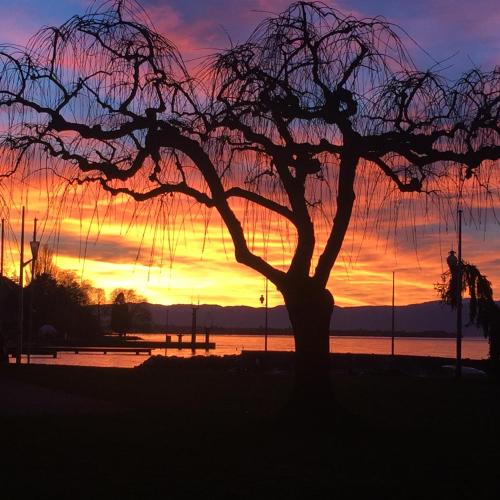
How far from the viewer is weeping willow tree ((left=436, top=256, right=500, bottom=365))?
33375mm

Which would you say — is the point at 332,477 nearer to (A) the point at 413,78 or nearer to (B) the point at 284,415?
(B) the point at 284,415

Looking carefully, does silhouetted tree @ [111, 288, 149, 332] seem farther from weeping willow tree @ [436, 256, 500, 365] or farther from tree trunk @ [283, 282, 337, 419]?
tree trunk @ [283, 282, 337, 419]

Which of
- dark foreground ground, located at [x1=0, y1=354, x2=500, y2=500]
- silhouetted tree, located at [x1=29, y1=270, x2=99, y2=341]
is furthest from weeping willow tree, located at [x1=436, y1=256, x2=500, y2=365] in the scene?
silhouetted tree, located at [x1=29, y1=270, x2=99, y2=341]

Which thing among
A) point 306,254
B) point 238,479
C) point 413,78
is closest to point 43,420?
point 306,254

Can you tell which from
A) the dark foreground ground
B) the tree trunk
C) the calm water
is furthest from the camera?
the calm water

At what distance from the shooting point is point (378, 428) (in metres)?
13.9

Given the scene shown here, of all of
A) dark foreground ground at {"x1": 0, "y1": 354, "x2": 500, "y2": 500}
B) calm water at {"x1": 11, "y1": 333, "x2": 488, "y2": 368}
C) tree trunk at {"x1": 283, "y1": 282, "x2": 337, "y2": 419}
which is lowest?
calm water at {"x1": 11, "y1": 333, "x2": 488, "y2": 368}

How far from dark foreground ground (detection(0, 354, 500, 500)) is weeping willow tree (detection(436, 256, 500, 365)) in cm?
1263

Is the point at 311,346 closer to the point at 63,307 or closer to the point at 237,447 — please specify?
the point at 237,447

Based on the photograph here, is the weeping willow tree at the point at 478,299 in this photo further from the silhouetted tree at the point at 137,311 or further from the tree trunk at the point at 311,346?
the silhouetted tree at the point at 137,311

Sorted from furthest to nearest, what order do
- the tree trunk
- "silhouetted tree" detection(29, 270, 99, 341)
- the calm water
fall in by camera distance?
1. "silhouetted tree" detection(29, 270, 99, 341)
2. the calm water
3. the tree trunk

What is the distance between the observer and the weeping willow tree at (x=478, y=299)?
33.4 m

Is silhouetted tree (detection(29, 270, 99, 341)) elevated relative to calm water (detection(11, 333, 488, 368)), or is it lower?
elevated

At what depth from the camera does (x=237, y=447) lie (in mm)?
11711
